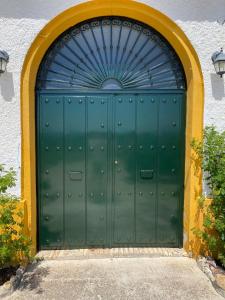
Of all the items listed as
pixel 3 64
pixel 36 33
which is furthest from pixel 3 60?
pixel 36 33

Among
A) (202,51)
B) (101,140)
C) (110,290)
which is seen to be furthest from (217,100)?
(110,290)

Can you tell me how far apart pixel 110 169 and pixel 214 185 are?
1.43m

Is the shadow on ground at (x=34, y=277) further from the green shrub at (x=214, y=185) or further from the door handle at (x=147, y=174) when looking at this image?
the green shrub at (x=214, y=185)

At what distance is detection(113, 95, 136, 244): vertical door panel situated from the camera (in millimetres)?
3816

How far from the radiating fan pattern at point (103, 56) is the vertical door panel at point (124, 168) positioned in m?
0.35

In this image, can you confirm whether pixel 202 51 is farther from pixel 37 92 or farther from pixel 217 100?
pixel 37 92

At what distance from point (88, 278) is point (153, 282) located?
0.80 meters

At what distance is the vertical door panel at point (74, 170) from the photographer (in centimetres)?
379

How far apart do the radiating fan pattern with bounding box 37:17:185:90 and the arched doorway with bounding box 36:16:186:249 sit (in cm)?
1

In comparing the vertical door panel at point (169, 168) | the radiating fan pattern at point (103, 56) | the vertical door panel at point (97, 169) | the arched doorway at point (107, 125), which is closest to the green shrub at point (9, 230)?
the arched doorway at point (107, 125)

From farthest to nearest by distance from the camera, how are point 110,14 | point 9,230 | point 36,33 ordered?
1. point 110,14
2. point 36,33
3. point 9,230

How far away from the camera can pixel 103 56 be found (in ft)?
12.6

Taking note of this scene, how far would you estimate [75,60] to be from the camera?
3824mm

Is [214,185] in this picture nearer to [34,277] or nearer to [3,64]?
[34,277]
